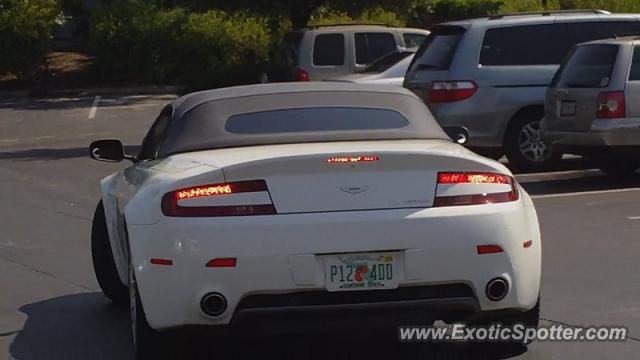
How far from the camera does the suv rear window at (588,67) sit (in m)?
14.2

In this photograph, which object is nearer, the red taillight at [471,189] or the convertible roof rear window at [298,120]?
the red taillight at [471,189]

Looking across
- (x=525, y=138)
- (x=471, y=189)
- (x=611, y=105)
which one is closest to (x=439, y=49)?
(x=525, y=138)

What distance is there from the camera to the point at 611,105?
1398cm

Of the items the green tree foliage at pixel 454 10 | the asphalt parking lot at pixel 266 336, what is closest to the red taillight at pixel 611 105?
the asphalt parking lot at pixel 266 336

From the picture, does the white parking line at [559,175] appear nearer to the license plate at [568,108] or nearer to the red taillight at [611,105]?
the license plate at [568,108]

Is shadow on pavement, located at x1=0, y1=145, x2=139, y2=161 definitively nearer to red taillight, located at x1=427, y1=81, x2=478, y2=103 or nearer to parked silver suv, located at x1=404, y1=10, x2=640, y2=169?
parked silver suv, located at x1=404, y1=10, x2=640, y2=169

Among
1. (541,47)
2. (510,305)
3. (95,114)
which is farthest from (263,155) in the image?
(95,114)

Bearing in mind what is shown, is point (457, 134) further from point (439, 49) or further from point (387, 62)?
point (387, 62)

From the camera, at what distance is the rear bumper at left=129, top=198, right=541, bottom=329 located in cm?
618

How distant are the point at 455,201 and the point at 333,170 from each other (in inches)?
23.9

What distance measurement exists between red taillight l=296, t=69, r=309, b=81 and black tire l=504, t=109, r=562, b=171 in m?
6.23

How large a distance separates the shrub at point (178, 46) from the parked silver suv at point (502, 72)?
57.6 ft

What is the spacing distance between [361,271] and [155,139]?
2296 mm

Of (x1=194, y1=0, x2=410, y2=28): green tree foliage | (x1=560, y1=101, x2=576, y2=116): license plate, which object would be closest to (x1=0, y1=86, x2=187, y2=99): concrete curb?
(x1=194, y1=0, x2=410, y2=28): green tree foliage
